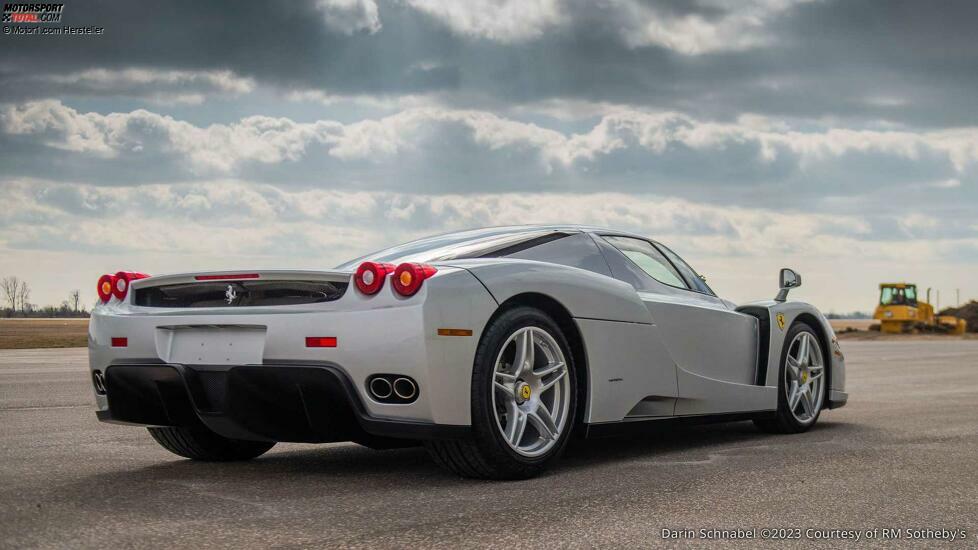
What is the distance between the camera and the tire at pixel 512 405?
457 cm

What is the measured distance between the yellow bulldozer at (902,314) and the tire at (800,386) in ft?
131

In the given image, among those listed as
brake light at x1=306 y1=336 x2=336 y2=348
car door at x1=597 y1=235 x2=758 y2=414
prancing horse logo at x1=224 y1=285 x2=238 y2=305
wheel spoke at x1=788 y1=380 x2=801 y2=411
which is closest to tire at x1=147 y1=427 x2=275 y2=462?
prancing horse logo at x1=224 y1=285 x2=238 y2=305

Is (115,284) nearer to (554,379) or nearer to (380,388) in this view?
(380,388)

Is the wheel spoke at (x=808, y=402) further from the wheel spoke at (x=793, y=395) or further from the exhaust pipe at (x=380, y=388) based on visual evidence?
the exhaust pipe at (x=380, y=388)

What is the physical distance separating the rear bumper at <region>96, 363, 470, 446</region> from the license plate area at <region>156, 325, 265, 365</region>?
0.05m

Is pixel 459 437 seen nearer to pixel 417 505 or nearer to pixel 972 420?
pixel 417 505

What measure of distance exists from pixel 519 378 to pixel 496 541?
1.40 m

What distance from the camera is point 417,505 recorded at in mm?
4172

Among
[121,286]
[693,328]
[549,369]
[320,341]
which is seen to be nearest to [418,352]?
[320,341]

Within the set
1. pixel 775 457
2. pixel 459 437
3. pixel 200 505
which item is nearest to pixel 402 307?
pixel 459 437

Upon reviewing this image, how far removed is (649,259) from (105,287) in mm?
3074

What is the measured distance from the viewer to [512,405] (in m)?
4.80

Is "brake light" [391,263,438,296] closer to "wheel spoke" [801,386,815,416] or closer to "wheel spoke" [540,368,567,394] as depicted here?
"wheel spoke" [540,368,567,394]

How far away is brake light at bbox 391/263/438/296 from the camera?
4.43 meters
